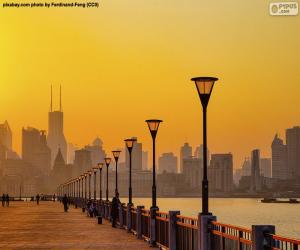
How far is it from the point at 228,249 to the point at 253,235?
2813 mm

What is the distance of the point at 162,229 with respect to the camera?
A: 80.1ft

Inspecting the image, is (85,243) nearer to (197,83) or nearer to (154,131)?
(154,131)

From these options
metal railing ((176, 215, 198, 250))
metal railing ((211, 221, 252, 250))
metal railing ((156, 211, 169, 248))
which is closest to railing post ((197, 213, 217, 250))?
metal railing ((211, 221, 252, 250))

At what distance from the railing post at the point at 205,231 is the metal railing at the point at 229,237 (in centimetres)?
22

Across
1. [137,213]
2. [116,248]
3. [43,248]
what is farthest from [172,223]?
[137,213]

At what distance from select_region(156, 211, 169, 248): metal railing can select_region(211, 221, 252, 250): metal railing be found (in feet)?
22.5

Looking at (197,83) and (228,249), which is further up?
(197,83)

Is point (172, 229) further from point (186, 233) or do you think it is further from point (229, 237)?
point (229, 237)

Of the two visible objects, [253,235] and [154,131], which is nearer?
[253,235]

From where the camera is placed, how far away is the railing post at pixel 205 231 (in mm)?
16672

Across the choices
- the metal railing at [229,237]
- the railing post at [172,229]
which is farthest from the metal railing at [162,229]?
the metal railing at [229,237]

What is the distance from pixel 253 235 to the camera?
39.9 feet

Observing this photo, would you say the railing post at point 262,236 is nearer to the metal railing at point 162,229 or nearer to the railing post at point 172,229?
the railing post at point 172,229

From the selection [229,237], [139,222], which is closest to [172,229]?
[229,237]
